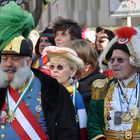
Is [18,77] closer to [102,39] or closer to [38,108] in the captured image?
[38,108]

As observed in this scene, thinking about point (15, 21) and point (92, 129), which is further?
point (92, 129)

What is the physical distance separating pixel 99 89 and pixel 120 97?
0.68 ft

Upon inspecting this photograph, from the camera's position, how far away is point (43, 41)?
6.32 m

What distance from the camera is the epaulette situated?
14.9ft

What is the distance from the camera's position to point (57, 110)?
4047 mm

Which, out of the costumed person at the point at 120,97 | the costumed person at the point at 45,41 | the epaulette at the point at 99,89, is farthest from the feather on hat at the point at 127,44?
the costumed person at the point at 45,41

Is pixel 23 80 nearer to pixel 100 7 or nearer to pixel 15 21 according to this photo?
pixel 15 21

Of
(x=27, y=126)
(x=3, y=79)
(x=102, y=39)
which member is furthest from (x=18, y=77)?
(x=102, y=39)

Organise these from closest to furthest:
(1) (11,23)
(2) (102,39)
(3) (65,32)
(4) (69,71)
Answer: (1) (11,23)
(4) (69,71)
(3) (65,32)
(2) (102,39)

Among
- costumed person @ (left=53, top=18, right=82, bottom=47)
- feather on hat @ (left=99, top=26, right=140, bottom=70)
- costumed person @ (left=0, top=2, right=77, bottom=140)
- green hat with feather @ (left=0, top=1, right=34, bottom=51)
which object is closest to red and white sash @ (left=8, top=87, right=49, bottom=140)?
costumed person @ (left=0, top=2, right=77, bottom=140)

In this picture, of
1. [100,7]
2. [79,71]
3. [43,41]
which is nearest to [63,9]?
[100,7]

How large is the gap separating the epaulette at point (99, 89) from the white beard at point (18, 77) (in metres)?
0.71

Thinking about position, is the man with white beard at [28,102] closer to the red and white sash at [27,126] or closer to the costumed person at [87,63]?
the red and white sash at [27,126]

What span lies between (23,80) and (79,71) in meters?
0.86
